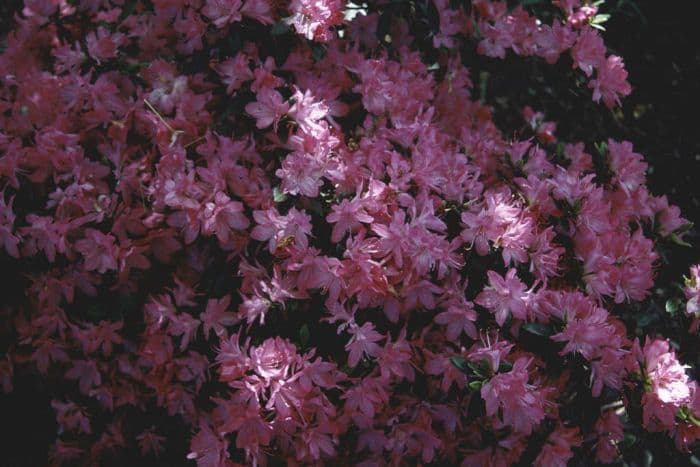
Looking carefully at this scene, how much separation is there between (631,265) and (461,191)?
46 centimetres

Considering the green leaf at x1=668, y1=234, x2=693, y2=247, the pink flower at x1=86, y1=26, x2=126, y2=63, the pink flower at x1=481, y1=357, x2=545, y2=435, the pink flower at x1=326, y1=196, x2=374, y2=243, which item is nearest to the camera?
the pink flower at x1=481, y1=357, x2=545, y2=435

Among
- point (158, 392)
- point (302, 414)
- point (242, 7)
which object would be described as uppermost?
point (242, 7)

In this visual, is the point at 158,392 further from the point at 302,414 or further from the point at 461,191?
the point at 461,191

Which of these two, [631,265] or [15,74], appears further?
[15,74]

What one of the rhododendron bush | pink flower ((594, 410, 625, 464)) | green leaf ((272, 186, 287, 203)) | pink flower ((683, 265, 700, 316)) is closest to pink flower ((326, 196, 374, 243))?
the rhododendron bush

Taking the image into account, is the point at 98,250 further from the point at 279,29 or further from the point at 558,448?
the point at 558,448

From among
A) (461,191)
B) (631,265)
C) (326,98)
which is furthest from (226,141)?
(631,265)

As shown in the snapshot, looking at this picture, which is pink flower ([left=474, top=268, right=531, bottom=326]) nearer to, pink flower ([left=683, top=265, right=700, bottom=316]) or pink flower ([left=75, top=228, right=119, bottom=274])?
pink flower ([left=683, top=265, right=700, bottom=316])

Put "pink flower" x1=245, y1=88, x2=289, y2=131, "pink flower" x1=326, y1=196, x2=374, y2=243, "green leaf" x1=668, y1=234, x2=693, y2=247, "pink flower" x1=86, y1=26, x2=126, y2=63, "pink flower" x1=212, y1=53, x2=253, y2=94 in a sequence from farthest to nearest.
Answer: "pink flower" x1=86, y1=26, x2=126, y2=63 → "green leaf" x1=668, y1=234, x2=693, y2=247 → "pink flower" x1=212, y1=53, x2=253, y2=94 → "pink flower" x1=245, y1=88, x2=289, y2=131 → "pink flower" x1=326, y1=196, x2=374, y2=243

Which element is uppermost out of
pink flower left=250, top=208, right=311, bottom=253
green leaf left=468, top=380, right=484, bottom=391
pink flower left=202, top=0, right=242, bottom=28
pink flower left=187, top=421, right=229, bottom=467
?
pink flower left=202, top=0, right=242, bottom=28

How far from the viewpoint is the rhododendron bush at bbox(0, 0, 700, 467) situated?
65.0 inches

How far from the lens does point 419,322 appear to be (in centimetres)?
179

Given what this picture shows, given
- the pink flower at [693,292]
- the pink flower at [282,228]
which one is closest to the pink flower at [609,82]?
the pink flower at [693,292]

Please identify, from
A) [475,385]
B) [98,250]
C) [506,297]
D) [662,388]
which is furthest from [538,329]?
[98,250]
